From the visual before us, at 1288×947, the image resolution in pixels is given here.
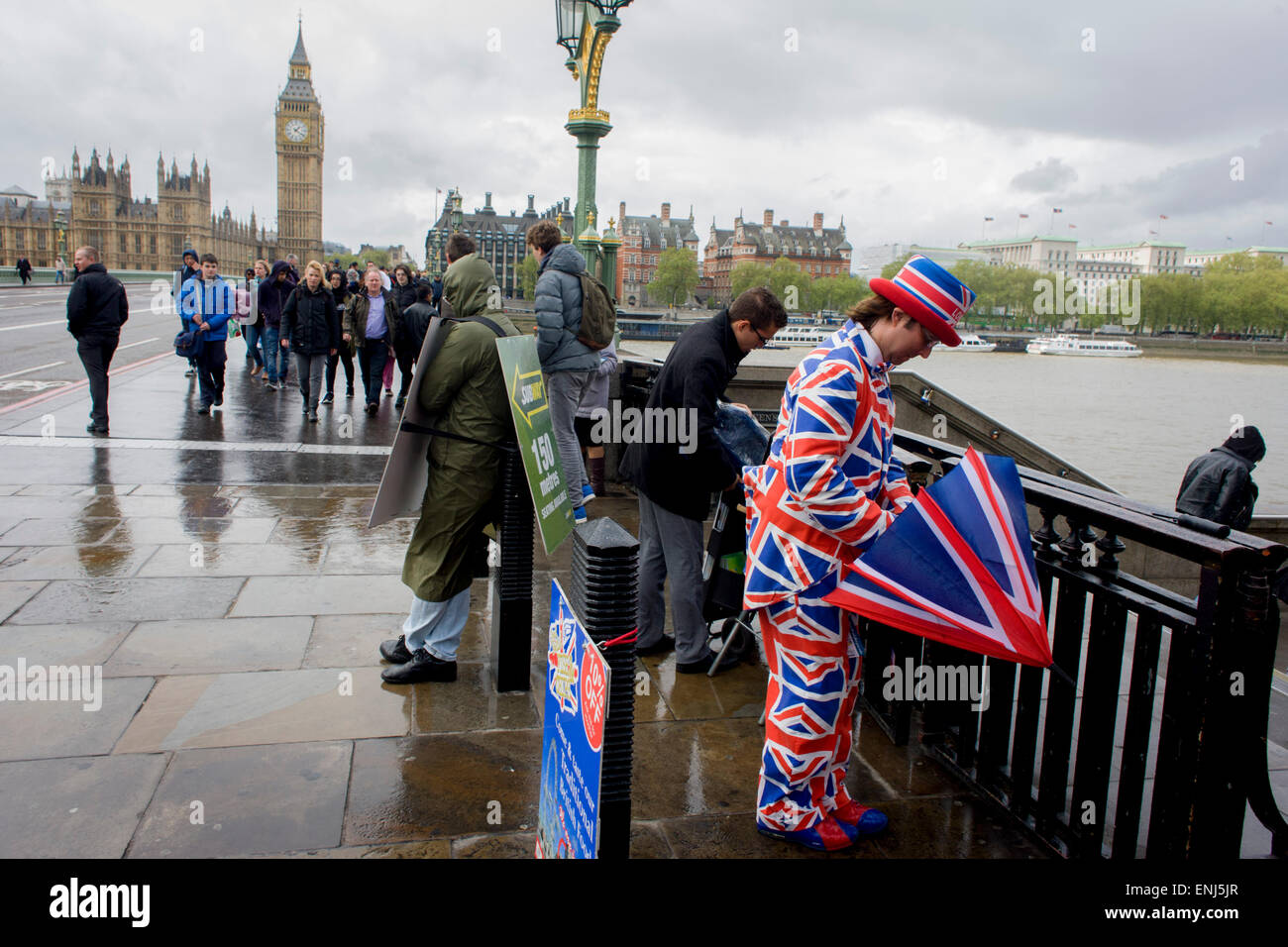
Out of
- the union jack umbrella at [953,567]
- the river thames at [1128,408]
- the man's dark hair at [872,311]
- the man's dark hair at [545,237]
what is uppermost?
the man's dark hair at [545,237]

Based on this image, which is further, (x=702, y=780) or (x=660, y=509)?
(x=660, y=509)

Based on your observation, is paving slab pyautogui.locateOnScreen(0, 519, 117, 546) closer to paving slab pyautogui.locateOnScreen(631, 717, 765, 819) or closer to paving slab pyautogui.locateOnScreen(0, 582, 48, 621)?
paving slab pyautogui.locateOnScreen(0, 582, 48, 621)

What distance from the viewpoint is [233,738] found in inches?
136

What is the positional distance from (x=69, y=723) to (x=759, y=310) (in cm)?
317

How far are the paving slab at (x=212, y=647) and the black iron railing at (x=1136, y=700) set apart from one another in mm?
2937

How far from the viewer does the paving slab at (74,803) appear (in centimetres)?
275

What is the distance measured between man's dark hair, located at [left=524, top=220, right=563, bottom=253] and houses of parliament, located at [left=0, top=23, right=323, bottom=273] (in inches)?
3836

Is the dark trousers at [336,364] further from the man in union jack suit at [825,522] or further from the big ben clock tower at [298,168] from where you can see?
the big ben clock tower at [298,168]

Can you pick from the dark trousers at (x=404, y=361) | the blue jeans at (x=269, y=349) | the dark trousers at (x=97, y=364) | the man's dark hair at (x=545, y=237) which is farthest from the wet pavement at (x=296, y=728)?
the blue jeans at (x=269, y=349)

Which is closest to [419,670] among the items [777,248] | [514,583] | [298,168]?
[514,583]

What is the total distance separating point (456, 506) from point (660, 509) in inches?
37.6

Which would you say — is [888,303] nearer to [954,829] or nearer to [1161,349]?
[954,829]

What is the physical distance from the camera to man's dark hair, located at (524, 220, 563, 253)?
251 inches
